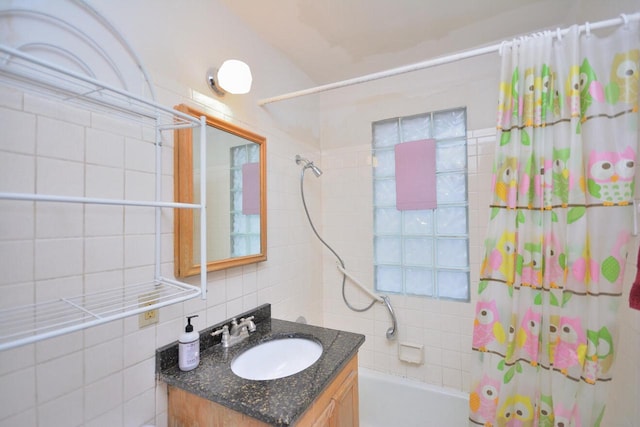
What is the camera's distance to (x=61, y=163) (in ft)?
2.58

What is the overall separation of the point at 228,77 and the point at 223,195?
55 cm

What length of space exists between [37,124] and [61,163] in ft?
0.36

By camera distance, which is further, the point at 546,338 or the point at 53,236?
the point at 546,338

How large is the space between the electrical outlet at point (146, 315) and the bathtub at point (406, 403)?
1.56 meters

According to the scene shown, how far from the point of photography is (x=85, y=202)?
593 mm

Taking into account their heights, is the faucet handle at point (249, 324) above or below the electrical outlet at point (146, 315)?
below

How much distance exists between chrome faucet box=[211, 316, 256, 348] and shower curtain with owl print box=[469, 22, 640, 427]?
103cm

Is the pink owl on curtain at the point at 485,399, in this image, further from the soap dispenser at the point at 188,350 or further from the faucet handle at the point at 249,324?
the soap dispenser at the point at 188,350

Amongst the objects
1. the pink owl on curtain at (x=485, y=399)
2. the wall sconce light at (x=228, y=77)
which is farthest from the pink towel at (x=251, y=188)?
the pink owl on curtain at (x=485, y=399)

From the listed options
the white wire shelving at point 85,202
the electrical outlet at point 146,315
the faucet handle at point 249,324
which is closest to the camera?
the white wire shelving at point 85,202

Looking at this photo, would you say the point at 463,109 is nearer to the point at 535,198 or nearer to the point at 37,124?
the point at 535,198

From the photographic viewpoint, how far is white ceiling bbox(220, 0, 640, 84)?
139cm

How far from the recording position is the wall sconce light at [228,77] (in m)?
1.26

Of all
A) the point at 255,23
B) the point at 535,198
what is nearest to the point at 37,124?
the point at 255,23
